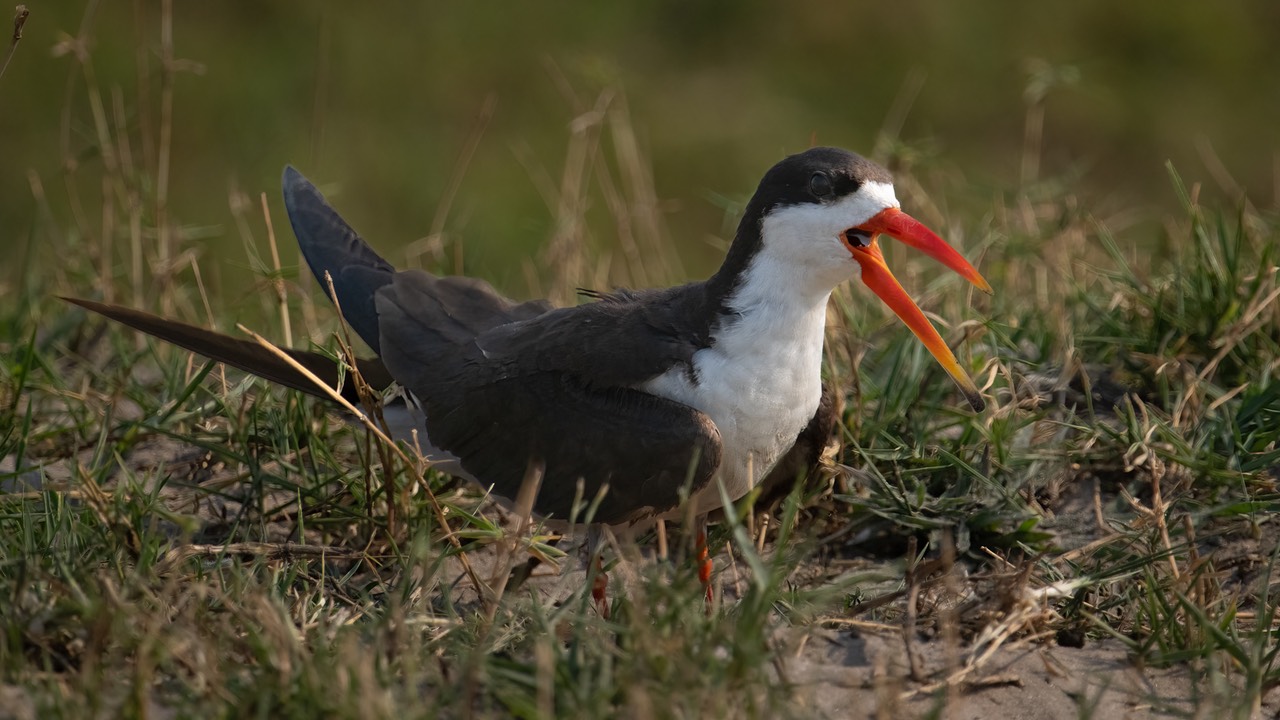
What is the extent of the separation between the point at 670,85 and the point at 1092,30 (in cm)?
247

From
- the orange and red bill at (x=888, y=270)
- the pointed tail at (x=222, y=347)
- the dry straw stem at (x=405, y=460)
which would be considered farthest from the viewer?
the pointed tail at (x=222, y=347)

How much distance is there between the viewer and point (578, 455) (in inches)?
129

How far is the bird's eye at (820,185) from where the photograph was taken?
10.3ft

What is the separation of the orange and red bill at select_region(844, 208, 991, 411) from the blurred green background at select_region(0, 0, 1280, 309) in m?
3.71

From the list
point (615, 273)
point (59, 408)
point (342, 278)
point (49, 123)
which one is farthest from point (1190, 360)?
point (49, 123)

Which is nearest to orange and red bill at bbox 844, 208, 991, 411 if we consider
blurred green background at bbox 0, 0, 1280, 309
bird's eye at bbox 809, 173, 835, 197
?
bird's eye at bbox 809, 173, 835, 197

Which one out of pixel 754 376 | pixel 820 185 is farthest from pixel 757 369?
pixel 820 185

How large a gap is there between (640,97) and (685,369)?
4.71 m

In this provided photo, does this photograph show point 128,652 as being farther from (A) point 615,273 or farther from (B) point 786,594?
(A) point 615,273

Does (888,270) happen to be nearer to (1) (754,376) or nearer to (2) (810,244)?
(2) (810,244)

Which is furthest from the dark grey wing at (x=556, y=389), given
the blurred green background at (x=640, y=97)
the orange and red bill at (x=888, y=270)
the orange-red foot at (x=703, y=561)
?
the blurred green background at (x=640, y=97)

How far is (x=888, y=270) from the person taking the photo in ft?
10.1

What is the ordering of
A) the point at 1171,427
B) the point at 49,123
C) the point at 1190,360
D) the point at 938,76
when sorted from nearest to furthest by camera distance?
1. the point at 1171,427
2. the point at 1190,360
3. the point at 49,123
4. the point at 938,76

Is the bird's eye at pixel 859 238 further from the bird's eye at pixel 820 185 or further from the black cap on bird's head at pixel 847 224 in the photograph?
the bird's eye at pixel 820 185
